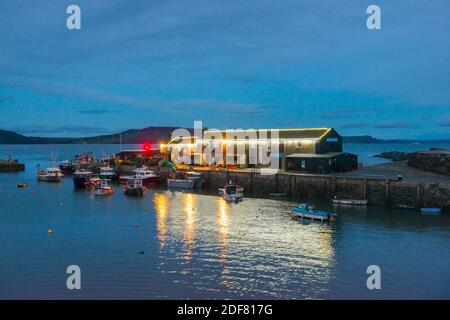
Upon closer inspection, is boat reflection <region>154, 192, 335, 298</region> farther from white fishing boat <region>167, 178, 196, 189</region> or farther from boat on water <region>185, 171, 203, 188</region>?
boat on water <region>185, 171, 203, 188</region>

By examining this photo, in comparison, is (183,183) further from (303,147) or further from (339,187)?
(339,187)

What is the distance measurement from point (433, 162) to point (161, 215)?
3848 cm

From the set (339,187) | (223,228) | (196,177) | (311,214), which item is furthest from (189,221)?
(196,177)

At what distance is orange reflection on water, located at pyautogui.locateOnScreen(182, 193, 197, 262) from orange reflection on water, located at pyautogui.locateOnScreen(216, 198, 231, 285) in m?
2.31

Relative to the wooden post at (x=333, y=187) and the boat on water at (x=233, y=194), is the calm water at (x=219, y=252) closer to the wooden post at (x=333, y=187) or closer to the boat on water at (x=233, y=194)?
the wooden post at (x=333, y=187)

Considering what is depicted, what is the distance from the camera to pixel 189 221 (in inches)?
1779

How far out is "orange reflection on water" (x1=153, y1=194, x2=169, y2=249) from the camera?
38.8 m

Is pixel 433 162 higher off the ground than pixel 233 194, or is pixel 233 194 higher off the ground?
pixel 433 162

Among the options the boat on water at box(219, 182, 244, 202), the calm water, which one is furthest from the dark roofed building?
the calm water

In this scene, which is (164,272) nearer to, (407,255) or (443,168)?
(407,255)

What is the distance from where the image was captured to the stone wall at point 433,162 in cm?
6017

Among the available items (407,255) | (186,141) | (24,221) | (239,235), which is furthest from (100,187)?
(407,255)

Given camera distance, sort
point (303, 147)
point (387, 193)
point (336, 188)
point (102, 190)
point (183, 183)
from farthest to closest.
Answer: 1. point (183, 183)
2. point (303, 147)
3. point (102, 190)
4. point (336, 188)
5. point (387, 193)
